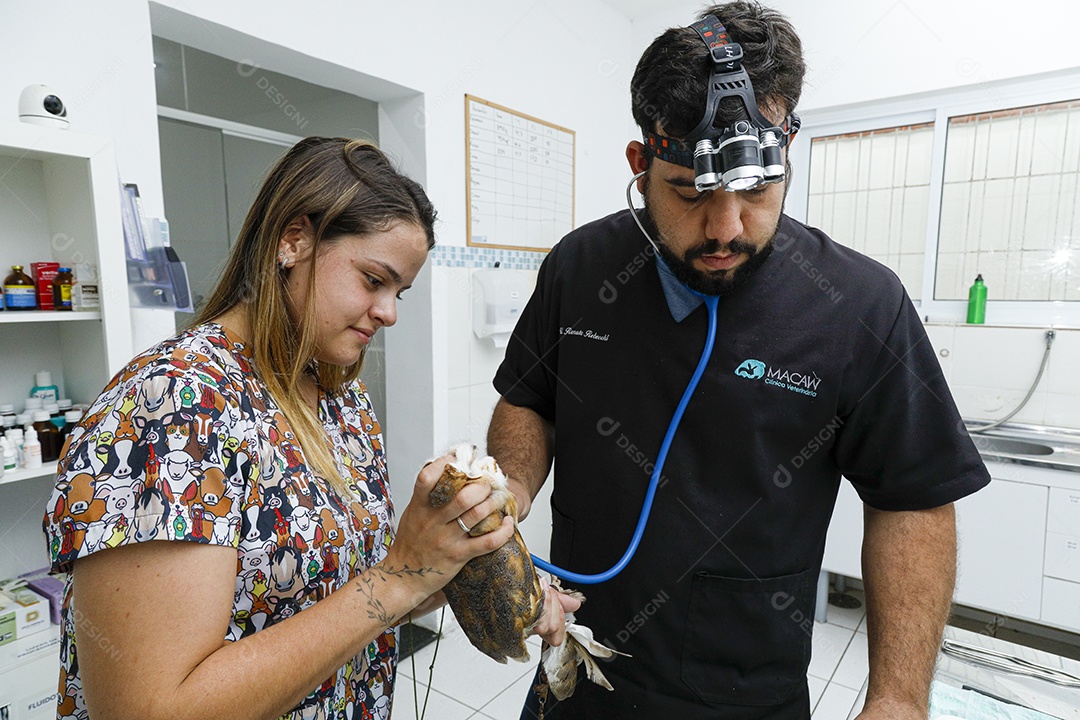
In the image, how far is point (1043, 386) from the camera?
274cm

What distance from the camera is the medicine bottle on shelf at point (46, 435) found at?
4.77ft

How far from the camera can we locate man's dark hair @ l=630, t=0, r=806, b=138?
3.00 ft

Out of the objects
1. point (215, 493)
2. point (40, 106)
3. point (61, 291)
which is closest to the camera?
point (215, 493)

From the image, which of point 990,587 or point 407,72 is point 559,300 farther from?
point 990,587

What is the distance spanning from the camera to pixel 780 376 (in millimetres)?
1052

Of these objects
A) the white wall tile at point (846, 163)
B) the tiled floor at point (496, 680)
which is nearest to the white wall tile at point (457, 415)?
the tiled floor at point (496, 680)

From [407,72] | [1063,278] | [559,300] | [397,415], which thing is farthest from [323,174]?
[1063,278]

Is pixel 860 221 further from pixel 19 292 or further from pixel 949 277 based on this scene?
pixel 19 292

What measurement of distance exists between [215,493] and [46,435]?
3.50ft

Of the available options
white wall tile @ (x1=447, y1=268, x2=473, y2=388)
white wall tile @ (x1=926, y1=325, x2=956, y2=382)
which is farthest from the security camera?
white wall tile @ (x1=926, y1=325, x2=956, y2=382)

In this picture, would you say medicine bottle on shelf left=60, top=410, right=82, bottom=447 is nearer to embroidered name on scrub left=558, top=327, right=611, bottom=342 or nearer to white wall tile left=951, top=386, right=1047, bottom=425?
embroidered name on scrub left=558, top=327, right=611, bottom=342

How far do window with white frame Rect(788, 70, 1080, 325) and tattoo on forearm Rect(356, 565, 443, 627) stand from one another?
3.19m

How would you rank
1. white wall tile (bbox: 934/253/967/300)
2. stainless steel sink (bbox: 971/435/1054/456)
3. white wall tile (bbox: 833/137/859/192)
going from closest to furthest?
stainless steel sink (bbox: 971/435/1054/456), white wall tile (bbox: 934/253/967/300), white wall tile (bbox: 833/137/859/192)

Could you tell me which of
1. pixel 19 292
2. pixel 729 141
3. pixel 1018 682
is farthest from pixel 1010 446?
pixel 19 292
